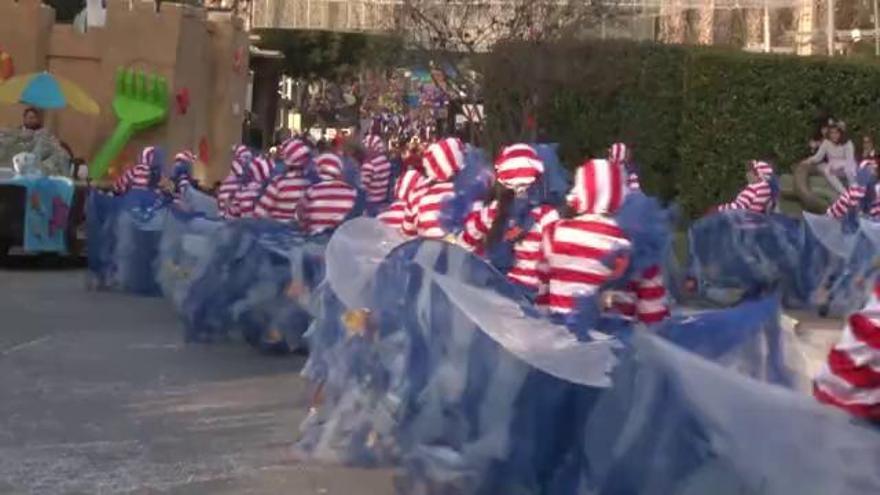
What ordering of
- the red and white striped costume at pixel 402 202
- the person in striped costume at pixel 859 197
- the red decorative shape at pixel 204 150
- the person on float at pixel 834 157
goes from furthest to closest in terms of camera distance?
1. the red decorative shape at pixel 204 150
2. the person on float at pixel 834 157
3. the person in striped costume at pixel 859 197
4. the red and white striped costume at pixel 402 202

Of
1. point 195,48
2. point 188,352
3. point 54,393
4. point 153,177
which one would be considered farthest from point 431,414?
point 195,48

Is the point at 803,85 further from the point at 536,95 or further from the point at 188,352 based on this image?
the point at 188,352

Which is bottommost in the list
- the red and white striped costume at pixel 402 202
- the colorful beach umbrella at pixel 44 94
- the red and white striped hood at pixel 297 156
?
the red and white striped costume at pixel 402 202

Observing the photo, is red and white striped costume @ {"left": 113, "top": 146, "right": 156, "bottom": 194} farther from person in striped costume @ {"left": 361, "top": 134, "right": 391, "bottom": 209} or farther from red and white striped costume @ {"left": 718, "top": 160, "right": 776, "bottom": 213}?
red and white striped costume @ {"left": 718, "top": 160, "right": 776, "bottom": 213}

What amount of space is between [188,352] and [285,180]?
5.36ft

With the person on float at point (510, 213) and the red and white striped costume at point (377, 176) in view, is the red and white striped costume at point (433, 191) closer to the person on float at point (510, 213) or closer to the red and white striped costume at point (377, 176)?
the person on float at point (510, 213)

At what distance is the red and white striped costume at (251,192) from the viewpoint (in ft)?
51.6

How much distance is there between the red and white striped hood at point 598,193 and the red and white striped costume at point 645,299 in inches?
15.6

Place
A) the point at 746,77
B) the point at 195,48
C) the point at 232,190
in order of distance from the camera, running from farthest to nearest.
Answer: the point at 195,48, the point at 746,77, the point at 232,190

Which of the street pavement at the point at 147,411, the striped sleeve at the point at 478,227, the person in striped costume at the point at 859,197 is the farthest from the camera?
the person in striped costume at the point at 859,197

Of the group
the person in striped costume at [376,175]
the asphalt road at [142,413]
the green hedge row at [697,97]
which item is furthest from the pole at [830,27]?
the asphalt road at [142,413]

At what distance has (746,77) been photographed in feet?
90.1

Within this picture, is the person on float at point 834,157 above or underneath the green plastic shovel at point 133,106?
underneath

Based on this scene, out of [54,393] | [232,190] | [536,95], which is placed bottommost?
[54,393]
